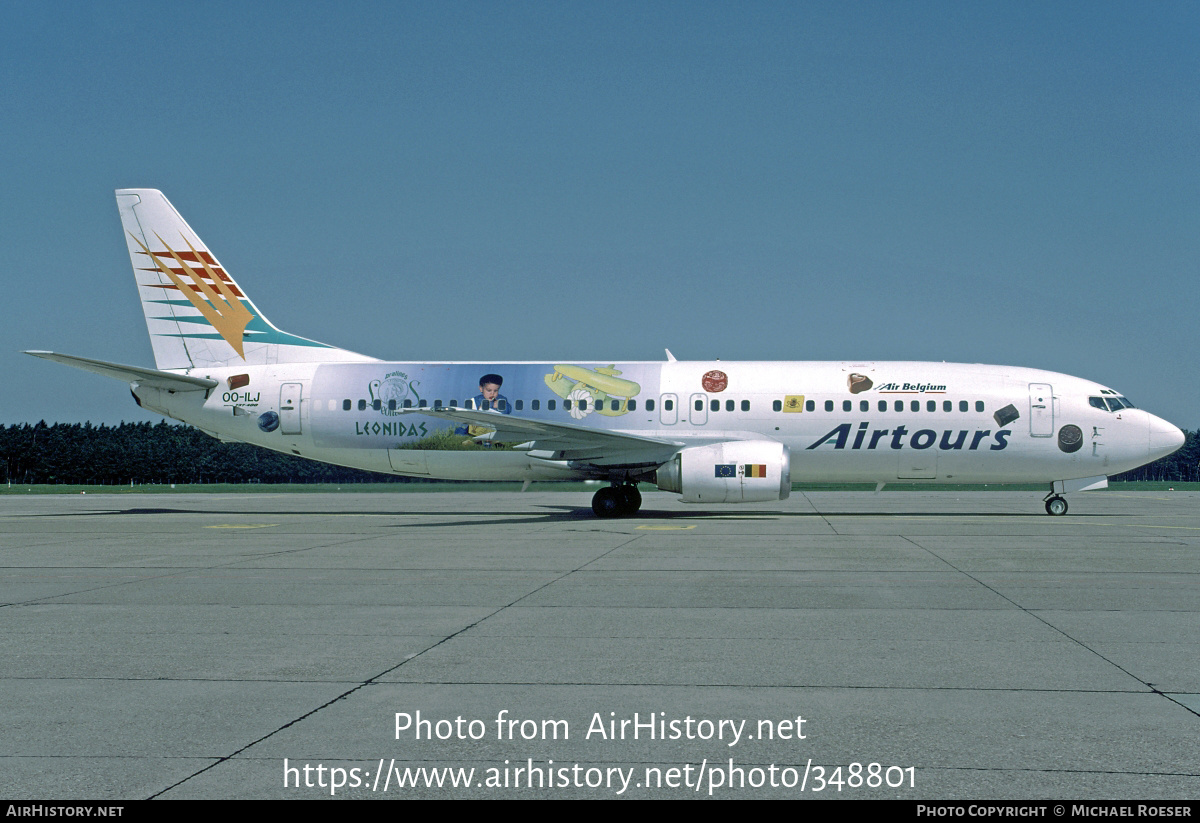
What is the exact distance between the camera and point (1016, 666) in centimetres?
660

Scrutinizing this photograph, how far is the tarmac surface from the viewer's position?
4383 millimetres

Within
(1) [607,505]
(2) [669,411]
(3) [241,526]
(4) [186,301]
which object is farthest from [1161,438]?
(4) [186,301]

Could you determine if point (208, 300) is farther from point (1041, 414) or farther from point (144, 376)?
point (1041, 414)

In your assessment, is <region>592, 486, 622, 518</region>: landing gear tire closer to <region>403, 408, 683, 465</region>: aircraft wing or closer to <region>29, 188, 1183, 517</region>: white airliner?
<region>29, 188, 1183, 517</region>: white airliner

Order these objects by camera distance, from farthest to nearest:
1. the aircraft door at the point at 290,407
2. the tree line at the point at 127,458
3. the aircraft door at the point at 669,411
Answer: the tree line at the point at 127,458, the aircraft door at the point at 290,407, the aircraft door at the point at 669,411

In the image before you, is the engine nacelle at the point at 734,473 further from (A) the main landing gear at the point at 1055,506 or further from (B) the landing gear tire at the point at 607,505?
(A) the main landing gear at the point at 1055,506

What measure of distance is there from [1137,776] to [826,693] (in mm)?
1868

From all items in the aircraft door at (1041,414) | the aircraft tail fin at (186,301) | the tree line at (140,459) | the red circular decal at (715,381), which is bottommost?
the tree line at (140,459)

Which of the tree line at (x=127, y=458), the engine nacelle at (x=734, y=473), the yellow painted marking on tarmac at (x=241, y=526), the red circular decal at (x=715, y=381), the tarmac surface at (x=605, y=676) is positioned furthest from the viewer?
the tree line at (x=127, y=458)

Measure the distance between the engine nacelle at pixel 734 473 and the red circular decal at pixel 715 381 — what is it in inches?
112

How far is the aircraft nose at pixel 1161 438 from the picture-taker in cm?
2370

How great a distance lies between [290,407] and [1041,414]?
62.6 ft

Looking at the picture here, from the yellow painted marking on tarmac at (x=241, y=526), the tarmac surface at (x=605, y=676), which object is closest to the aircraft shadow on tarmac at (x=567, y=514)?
the yellow painted marking on tarmac at (x=241, y=526)

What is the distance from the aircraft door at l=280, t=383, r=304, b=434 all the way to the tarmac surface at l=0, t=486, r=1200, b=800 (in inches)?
466
